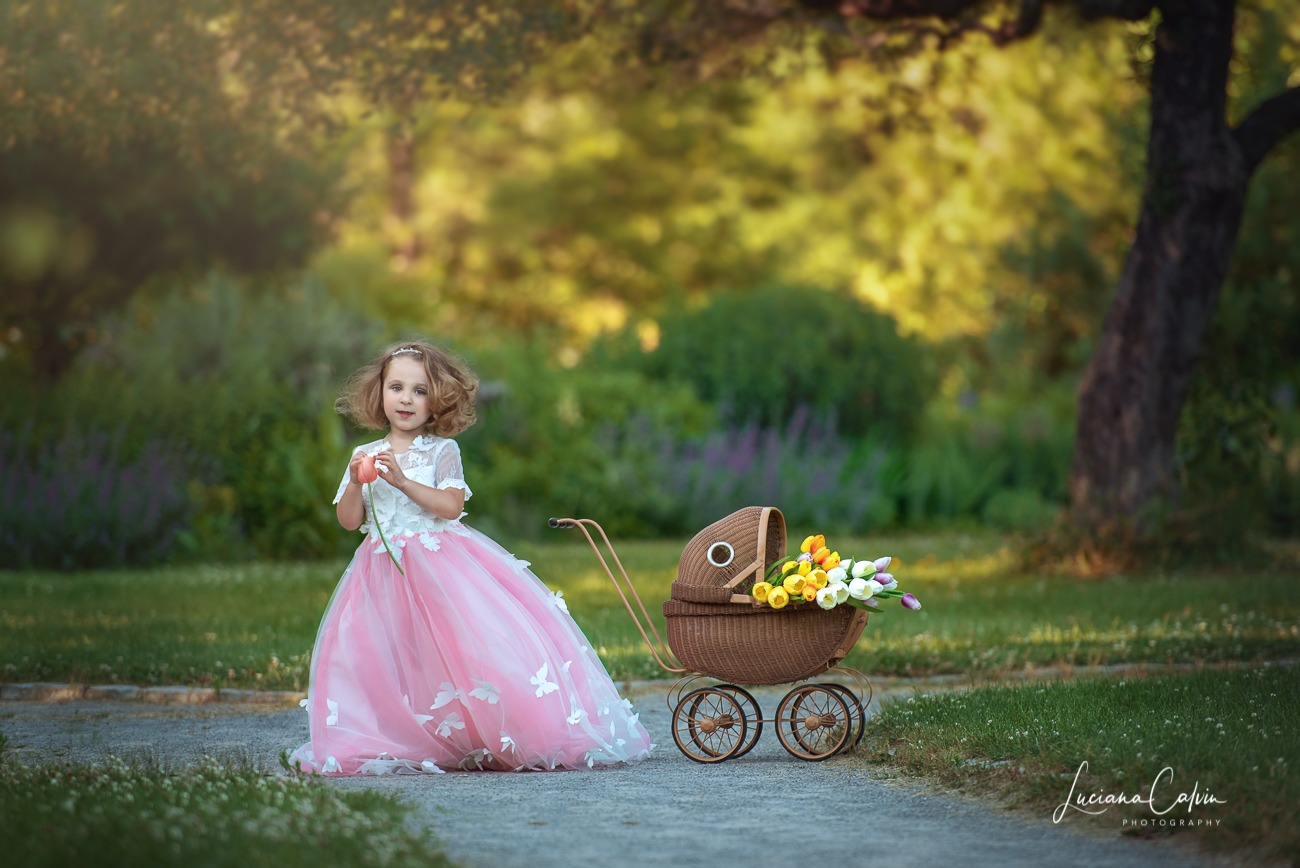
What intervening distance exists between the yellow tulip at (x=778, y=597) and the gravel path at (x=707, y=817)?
A: 0.66 metres

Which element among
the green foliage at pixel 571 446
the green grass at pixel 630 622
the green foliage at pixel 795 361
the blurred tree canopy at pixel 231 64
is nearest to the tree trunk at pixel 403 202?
the green foliage at pixel 795 361

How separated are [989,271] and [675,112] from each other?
1017 cm

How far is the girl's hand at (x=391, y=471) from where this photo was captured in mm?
5426

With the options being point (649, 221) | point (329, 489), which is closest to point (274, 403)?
point (329, 489)

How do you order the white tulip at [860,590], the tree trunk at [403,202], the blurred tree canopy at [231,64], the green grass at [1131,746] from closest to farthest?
the green grass at [1131,746]
the white tulip at [860,590]
the blurred tree canopy at [231,64]
the tree trunk at [403,202]

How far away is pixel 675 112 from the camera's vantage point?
101 ft

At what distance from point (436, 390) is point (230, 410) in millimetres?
8088

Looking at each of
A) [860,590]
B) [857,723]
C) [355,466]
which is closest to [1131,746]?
[860,590]

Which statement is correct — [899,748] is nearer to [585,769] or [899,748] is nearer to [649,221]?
[585,769]

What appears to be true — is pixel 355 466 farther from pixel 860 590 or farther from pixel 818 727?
pixel 818 727

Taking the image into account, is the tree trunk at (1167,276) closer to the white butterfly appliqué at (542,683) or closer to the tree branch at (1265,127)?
the tree branch at (1265,127)

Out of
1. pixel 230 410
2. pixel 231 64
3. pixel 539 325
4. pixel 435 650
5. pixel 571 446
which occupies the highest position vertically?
pixel 231 64

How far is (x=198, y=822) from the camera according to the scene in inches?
159

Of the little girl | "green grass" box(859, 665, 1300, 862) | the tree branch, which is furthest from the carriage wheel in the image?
the tree branch
